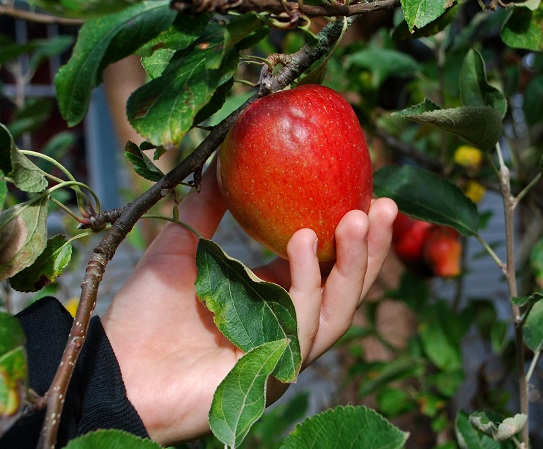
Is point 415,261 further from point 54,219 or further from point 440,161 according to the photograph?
point 54,219

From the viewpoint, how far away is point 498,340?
164cm

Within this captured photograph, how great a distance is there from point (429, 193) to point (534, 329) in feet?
0.81

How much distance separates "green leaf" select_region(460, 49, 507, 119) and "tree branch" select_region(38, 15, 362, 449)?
0.69 feet

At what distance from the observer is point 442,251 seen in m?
1.57

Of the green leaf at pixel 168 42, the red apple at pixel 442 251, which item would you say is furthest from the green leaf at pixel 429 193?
the red apple at pixel 442 251

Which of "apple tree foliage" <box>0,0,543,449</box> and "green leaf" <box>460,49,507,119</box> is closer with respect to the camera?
"apple tree foliage" <box>0,0,543,449</box>

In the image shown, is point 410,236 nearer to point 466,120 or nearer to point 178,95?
point 466,120

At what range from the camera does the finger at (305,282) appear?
0.69 meters

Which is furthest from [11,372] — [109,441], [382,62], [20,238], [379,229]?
[382,62]

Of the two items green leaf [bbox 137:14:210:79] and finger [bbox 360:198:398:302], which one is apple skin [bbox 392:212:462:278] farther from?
green leaf [bbox 137:14:210:79]

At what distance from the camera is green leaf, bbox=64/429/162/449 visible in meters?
0.42

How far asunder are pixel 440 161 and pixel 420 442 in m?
1.00

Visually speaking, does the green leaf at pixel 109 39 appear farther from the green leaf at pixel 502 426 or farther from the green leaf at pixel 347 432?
the green leaf at pixel 502 426

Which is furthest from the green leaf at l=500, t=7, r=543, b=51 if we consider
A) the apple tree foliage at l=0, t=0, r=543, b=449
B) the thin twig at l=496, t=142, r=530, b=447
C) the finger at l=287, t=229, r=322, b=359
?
the finger at l=287, t=229, r=322, b=359
